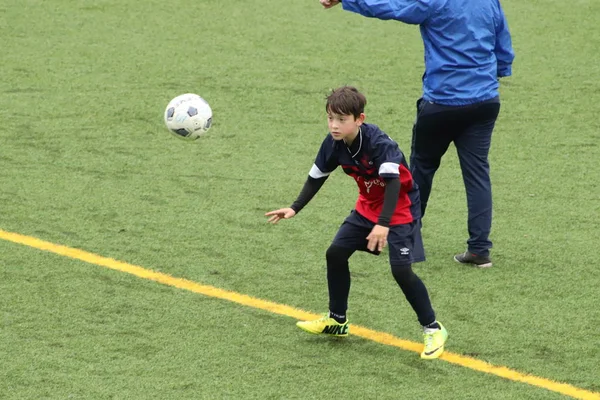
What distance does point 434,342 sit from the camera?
595 cm

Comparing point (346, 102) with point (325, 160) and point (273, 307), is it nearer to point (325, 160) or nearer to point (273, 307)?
point (325, 160)

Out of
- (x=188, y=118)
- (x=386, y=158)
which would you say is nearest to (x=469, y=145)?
(x=386, y=158)

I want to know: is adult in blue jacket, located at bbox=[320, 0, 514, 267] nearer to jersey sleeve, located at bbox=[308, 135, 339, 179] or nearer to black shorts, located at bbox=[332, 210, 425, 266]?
jersey sleeve, located at bbox=[308, 135, 339, 179]

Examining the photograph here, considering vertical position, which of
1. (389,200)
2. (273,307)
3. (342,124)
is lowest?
(273,307)

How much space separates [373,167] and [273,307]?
4.05ft

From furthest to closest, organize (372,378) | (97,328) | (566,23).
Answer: (566,23) → (97,328) → (372,378)

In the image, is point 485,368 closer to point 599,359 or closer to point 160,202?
point 599,359

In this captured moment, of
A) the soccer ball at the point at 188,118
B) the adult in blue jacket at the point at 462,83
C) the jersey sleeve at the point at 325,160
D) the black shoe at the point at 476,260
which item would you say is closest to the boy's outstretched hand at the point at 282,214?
the jersey sleeve at the point at 325,160

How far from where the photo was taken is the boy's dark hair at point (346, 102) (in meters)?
5.79

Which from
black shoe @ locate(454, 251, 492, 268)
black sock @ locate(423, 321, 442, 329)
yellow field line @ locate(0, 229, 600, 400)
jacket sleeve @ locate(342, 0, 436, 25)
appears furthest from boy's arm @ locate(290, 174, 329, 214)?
black shoe @ locate(454, 251, 492, 268)

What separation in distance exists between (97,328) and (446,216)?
3.05m

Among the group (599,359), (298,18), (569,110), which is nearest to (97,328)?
(599,359)

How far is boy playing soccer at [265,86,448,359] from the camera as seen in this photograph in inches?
228

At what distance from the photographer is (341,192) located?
28.9 feet
